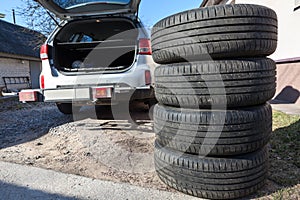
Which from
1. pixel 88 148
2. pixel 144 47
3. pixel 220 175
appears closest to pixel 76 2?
pixel 144 47

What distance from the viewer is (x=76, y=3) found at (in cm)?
347

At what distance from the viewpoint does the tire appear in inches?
59.7

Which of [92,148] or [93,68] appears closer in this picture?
[92,148]

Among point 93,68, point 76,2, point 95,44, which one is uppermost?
point 76,2

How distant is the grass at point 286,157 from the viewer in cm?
165

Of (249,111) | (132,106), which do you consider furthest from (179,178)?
(132,106)

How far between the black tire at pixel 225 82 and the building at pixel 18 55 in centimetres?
1199

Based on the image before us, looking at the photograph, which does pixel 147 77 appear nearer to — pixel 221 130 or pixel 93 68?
pixel 93 68

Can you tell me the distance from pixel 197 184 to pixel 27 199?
1.34 meters

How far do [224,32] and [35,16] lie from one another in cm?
1212

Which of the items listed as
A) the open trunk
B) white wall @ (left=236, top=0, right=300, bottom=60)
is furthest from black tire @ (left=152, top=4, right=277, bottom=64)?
white wall @ (left=236, top=0, right=300, bottom=60)

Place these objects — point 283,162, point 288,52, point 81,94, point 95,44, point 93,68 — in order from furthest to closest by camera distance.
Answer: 1. point 288,52
2. point 95,44
3. point 93,68
4. point 81,94
5. point 283,162

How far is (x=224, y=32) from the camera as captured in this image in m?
1.48

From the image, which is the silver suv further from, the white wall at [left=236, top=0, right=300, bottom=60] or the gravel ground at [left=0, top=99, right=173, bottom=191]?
the white wall at [left=236, top=0, right=300, bottom=60]
